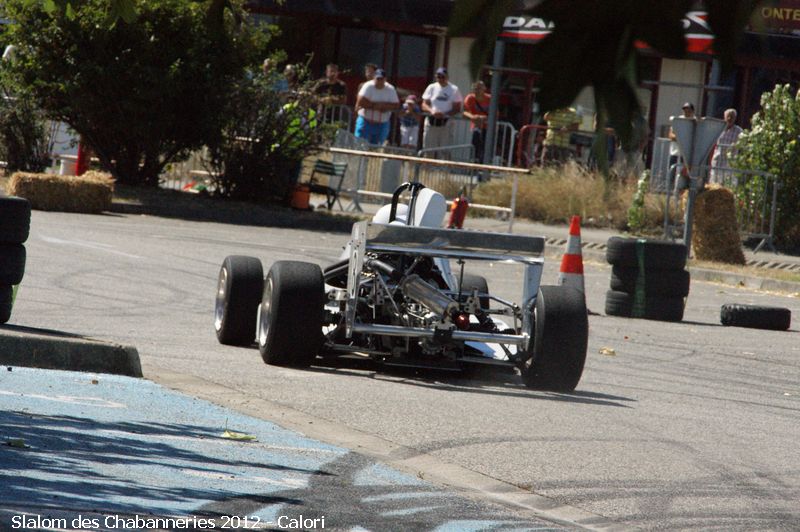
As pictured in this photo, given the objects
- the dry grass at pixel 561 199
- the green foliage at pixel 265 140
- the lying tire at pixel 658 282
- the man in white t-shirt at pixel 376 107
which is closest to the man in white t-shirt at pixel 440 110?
the man in white t-shirt at pixel 376 107

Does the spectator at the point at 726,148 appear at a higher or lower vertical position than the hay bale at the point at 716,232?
higher

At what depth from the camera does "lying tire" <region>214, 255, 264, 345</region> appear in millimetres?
9844

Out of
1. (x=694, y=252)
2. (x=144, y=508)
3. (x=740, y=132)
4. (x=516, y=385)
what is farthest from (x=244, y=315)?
(x=740, y=132)

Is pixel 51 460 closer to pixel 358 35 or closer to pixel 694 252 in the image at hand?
pixel 694 252

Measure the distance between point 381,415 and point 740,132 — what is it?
18441mm

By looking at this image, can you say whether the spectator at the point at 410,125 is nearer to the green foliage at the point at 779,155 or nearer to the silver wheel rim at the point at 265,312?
the green foliage at the point at 779,155

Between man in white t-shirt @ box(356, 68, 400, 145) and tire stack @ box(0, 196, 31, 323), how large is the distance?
18.1 metres

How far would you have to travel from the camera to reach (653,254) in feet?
48.3

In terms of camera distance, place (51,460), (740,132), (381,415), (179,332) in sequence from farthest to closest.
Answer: (740,132) → (179,332) → (381,415) → (51,460)

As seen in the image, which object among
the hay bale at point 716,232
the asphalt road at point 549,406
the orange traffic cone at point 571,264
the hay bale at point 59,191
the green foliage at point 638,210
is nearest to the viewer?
the asphalt road at point 549,406

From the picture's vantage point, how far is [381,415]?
302 inches

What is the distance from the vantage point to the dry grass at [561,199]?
80.5 ft

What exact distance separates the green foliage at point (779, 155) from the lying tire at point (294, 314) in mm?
14453

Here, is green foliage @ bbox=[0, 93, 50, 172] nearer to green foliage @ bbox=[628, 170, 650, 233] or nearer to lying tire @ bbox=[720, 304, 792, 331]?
green foliage @ bbox=[628, 170, 650, 233]
